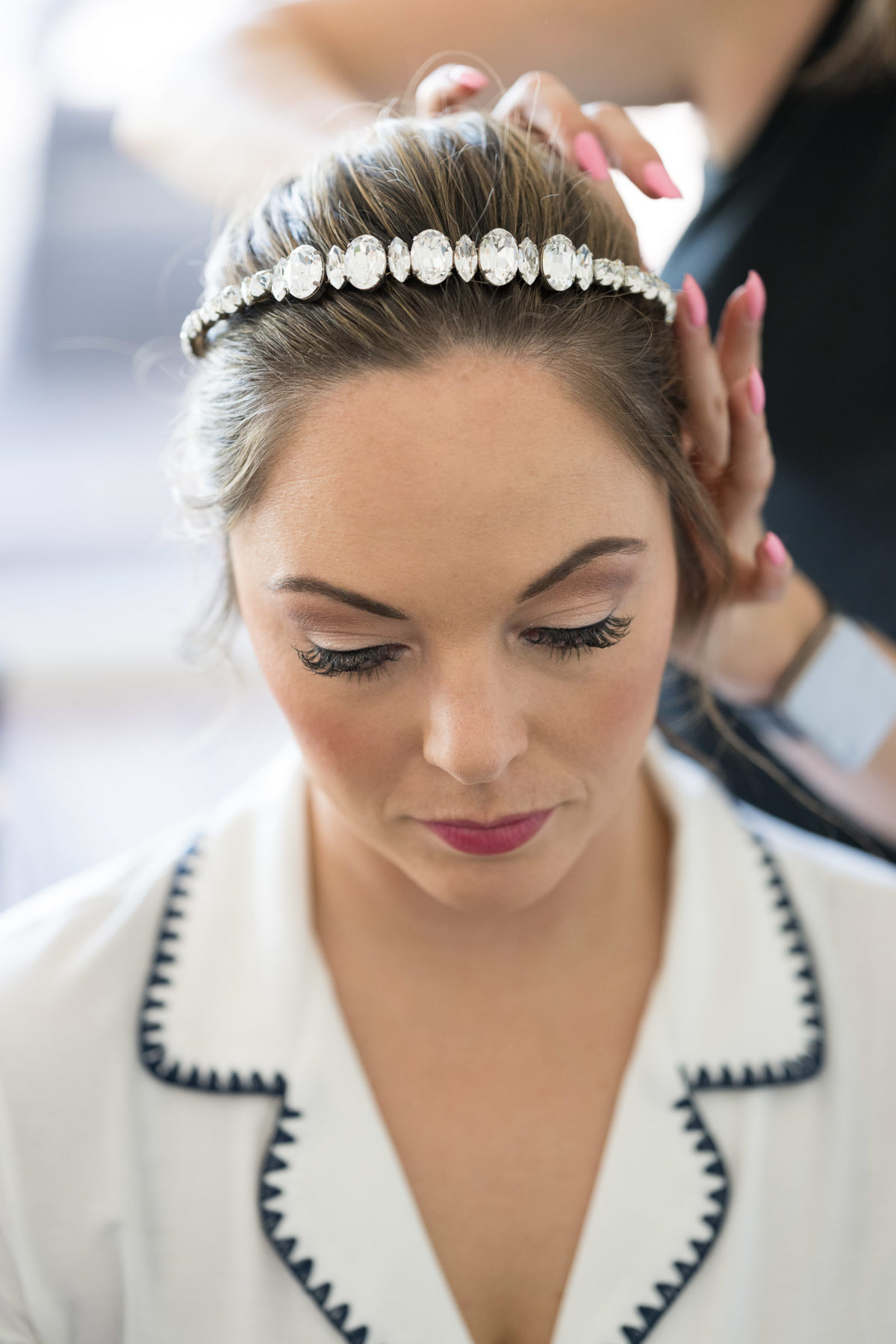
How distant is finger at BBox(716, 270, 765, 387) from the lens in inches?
41.7

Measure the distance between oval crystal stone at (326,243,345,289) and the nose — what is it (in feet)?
1.01

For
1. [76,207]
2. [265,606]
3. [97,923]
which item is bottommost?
[97,923]

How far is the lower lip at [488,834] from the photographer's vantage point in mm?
1004

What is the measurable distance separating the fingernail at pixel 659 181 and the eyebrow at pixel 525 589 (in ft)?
1.06

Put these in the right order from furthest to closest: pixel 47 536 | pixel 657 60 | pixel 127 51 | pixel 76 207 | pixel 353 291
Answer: pixel 47 536 < pixel 76 207 < pixel 127 51 < pixel 657 60 < pixel 353 291

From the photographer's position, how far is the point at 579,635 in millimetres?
971

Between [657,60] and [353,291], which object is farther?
[657,60]

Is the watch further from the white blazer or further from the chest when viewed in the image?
the chest

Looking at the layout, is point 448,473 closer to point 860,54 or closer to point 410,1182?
point 410,1182

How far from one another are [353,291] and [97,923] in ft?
2.09

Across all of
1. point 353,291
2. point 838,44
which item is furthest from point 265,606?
point 838,44

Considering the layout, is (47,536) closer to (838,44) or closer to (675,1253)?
(838,44)

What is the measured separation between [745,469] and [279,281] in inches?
18.4

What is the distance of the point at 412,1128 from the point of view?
1111 mm
